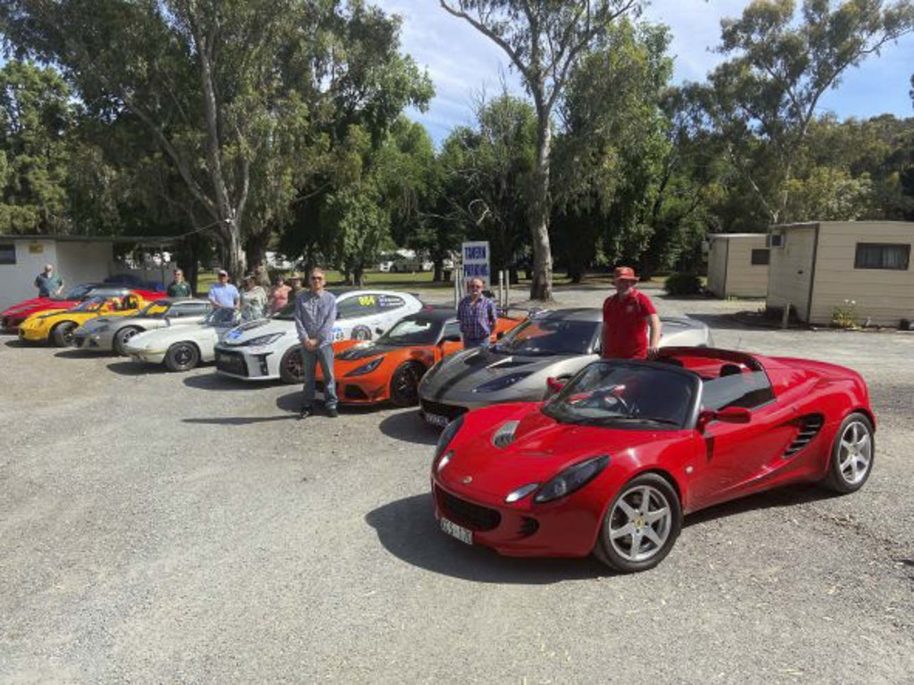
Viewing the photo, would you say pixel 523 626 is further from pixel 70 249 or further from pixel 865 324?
pixel 70 249

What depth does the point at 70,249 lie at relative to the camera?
1028 inches

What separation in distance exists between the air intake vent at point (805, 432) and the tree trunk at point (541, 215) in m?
22.8

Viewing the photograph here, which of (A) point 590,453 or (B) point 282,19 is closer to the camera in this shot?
(A) point 590,453

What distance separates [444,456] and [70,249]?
2591 centimetres

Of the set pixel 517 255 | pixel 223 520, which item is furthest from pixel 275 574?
pixel 517 255

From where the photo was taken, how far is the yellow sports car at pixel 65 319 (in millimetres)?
15477

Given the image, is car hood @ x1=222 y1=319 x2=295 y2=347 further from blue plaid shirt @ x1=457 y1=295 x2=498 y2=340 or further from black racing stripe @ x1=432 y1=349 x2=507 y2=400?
black racing stripe @ x1=432 y1=349 x2=507 y2=400

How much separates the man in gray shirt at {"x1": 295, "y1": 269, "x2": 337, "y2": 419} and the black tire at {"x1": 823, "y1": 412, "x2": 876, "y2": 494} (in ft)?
17.3

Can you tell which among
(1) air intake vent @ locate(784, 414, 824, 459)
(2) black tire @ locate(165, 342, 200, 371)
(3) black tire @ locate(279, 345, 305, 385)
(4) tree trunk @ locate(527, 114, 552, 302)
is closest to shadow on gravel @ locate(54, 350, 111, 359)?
(2) black tire @ locate(165, 342, 200, 371)

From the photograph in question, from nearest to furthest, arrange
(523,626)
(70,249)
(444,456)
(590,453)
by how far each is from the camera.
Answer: (523,626) → (590,453) → (444,456) → (70,249)

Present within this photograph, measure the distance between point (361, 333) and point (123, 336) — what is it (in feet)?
18.6

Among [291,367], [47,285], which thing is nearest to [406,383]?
[291,367]

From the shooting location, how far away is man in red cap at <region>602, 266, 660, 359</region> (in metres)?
6.41

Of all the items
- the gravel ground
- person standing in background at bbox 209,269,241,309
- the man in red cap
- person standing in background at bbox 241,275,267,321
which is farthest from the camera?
person standing in background at bbox 241,275,267,321
